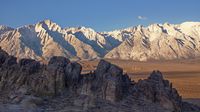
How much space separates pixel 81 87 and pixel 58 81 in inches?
44.7

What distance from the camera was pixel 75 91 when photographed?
24.1m

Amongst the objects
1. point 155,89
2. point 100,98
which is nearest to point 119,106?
point 100,98

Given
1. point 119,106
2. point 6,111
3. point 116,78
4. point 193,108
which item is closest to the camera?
point 6,111

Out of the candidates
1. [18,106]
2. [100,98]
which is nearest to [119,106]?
[100,98]

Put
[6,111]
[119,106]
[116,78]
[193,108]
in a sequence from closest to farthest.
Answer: [6,111] → [119,106] → [116,78] → [193,108]

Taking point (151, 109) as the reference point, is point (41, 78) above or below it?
above

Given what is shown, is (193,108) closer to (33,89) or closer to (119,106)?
(119,106)

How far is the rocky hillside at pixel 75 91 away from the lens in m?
22.6

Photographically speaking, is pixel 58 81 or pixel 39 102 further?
pixel 58 81

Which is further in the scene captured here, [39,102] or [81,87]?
[81,87]

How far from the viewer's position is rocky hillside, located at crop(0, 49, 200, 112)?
2259 cm

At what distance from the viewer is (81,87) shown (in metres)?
24.1

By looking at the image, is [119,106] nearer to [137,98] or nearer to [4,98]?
[137,98]

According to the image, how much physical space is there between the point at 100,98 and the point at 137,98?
1947mm
